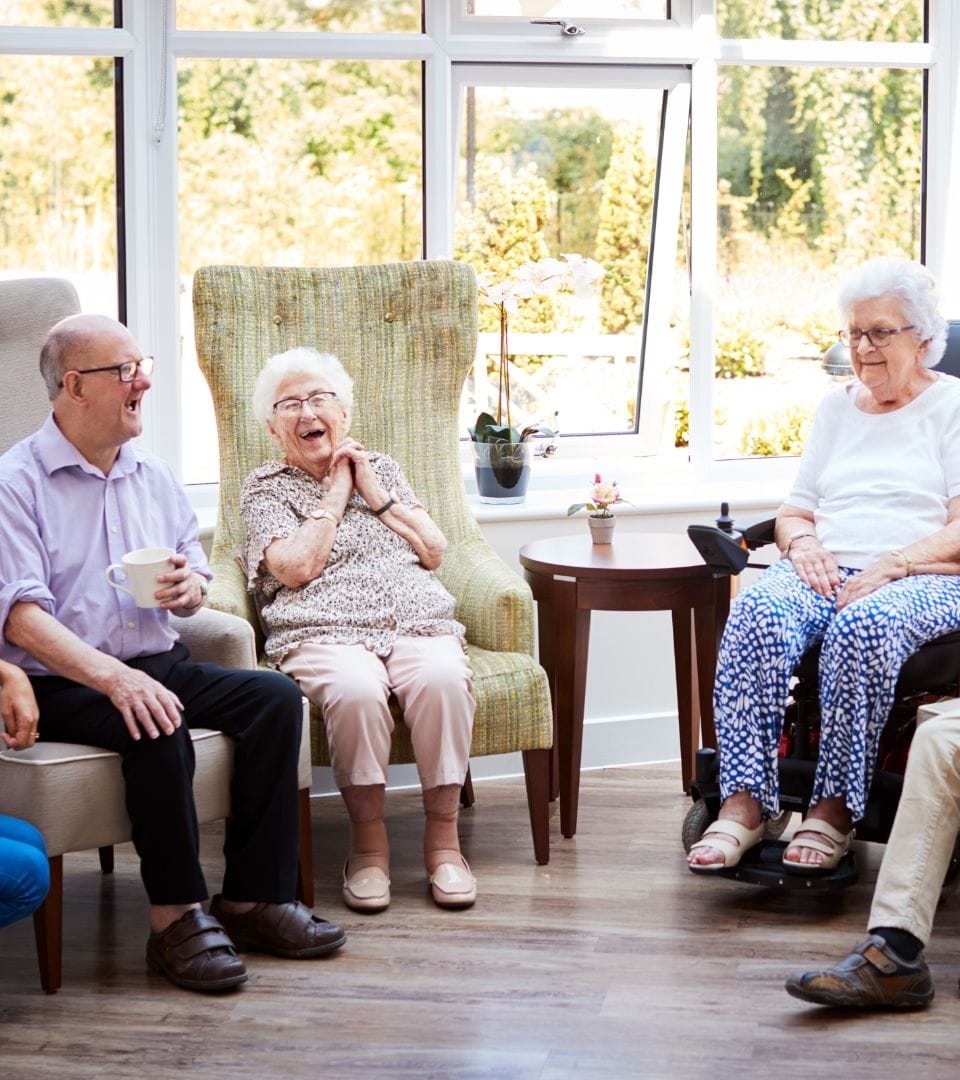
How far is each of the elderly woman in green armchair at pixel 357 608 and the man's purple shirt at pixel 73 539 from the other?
381 millimetres

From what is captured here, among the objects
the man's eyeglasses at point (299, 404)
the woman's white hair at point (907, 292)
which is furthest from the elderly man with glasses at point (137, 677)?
the woman's white hair at point (907, 292)

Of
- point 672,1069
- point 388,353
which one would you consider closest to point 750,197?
point 388,353

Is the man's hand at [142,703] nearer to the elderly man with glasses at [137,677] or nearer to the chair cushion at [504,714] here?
the elderly man with glasses at [137,677]

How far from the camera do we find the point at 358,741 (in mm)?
3012

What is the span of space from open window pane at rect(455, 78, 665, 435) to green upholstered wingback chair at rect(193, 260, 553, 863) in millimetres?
607

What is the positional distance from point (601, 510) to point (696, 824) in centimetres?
86

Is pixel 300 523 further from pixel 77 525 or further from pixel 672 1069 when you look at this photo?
pixel 672 1069

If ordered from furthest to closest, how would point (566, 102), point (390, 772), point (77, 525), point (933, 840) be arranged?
point (566, 102) < point (390, 772) < point (77, 525) < point (933, 840)

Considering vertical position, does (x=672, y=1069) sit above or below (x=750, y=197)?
below

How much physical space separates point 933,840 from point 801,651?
1.83ft

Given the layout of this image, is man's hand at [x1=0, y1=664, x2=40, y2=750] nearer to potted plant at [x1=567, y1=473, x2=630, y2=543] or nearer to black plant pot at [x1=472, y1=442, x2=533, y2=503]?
potted plant at [x1=567, y1=473, x2=630, y2=543]

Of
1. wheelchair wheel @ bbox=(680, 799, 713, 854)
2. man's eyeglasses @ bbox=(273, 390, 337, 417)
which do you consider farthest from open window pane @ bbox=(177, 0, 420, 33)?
wheelchair wheel @ bbox=(680, 799, 713, 854)

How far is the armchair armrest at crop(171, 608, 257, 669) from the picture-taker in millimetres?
2971

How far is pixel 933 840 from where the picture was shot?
8.39 feet
